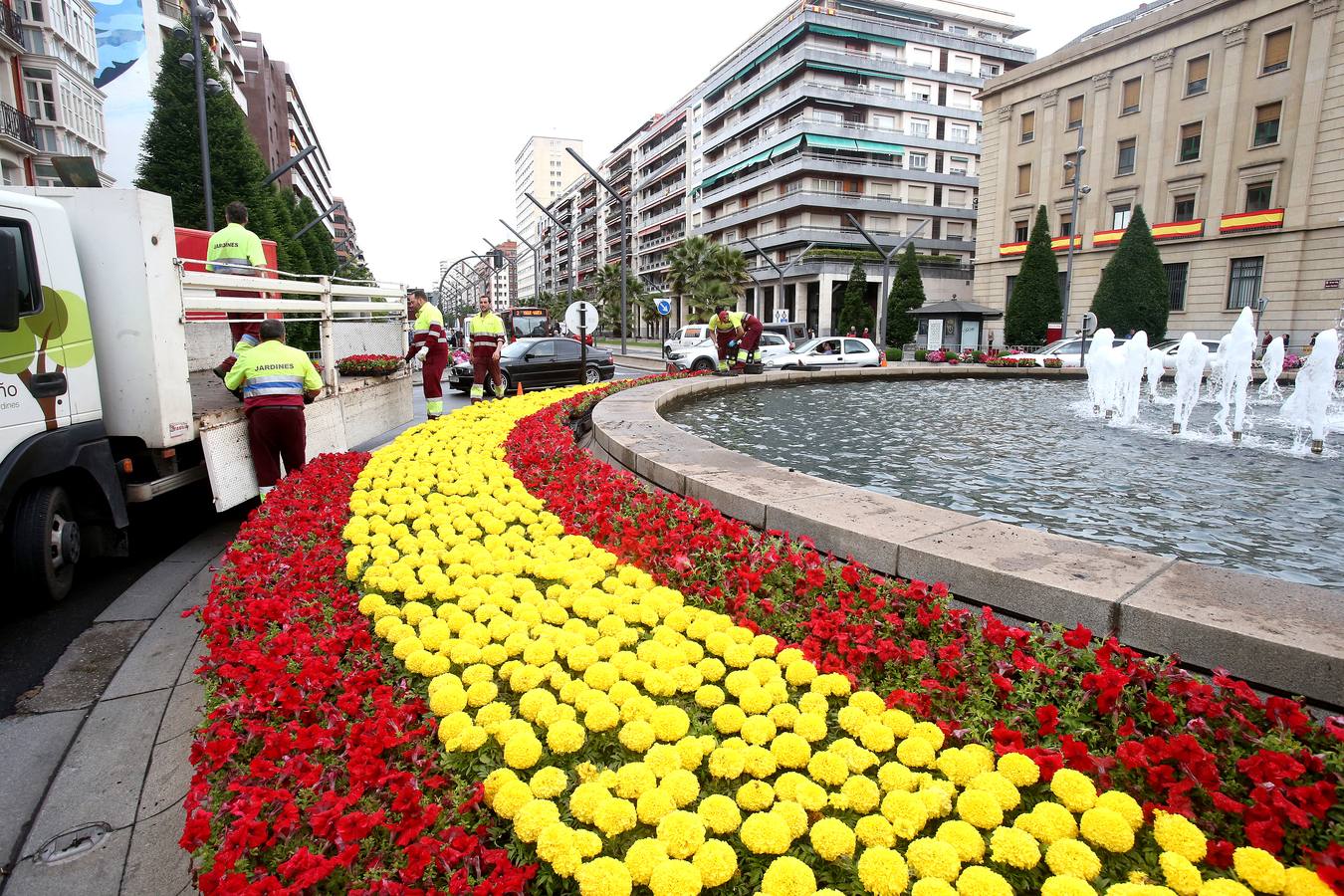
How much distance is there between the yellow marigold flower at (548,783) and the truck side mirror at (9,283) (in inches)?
183

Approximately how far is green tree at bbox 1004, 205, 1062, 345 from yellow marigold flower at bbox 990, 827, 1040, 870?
4199cm

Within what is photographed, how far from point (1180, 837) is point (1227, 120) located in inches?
1734

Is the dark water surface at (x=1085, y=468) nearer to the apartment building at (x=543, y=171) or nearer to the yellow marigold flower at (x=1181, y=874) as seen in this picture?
the yellow marigold flower at (x=1181, y=874)

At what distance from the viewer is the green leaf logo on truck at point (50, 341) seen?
15.5 ft

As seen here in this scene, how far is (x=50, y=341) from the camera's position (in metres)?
4.98

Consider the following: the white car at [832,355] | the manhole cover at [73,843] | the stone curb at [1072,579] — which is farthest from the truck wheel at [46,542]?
the white car at [832,355]

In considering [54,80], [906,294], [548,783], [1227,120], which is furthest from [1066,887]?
[906,294]

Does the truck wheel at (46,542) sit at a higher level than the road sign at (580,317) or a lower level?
lower

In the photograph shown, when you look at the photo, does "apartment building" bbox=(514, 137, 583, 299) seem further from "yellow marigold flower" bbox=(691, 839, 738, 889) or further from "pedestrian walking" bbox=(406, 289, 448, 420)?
"yellow marigold flower" bbox=(691, 839, 738, 889)

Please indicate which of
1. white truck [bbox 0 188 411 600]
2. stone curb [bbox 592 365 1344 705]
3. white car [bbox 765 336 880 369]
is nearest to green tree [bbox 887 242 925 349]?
white car [bbox 765 336 880 369]

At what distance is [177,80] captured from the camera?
22.0 metres

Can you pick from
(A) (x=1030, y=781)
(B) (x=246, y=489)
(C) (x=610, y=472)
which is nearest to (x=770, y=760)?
(A) (x=1030, y=781)

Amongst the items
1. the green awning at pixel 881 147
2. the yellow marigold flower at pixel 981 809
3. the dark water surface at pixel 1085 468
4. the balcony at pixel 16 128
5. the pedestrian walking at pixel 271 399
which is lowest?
the dark water surface at pixel 1085 468

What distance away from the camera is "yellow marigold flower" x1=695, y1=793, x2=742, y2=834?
2.17 m
